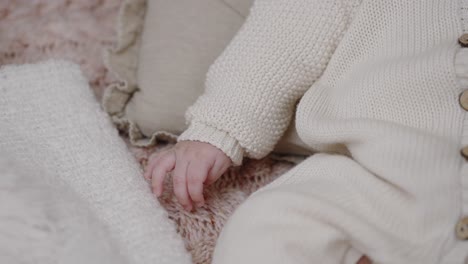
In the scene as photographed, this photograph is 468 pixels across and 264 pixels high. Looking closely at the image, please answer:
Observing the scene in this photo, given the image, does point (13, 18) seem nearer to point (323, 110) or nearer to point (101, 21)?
point (101, 21)

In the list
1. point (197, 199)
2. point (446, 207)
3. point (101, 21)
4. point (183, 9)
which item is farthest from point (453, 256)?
point (101, 21)

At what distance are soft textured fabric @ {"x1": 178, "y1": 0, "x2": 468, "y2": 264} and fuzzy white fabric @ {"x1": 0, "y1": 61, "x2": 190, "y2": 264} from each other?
9 cm

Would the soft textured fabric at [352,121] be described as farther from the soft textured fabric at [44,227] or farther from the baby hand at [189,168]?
the soft textured fabric at [44,227]

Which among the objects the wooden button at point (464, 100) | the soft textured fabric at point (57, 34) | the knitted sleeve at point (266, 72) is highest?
the wooden button at point (464, 100)

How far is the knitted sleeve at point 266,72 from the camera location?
32.2 inches

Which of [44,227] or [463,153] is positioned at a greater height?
[463,153]

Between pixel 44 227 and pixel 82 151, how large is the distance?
156 mm

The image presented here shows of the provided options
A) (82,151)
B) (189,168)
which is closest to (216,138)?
(189,168)

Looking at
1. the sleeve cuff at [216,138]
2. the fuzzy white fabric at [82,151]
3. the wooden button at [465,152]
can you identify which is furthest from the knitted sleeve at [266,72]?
the wooden button at [465,152]

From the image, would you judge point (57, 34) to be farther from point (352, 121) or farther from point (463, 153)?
point (463, 153)

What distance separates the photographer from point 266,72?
823 mm

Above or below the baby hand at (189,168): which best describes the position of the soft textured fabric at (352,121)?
above

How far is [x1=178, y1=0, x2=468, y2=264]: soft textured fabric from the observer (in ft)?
2.18

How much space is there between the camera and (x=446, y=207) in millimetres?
666
